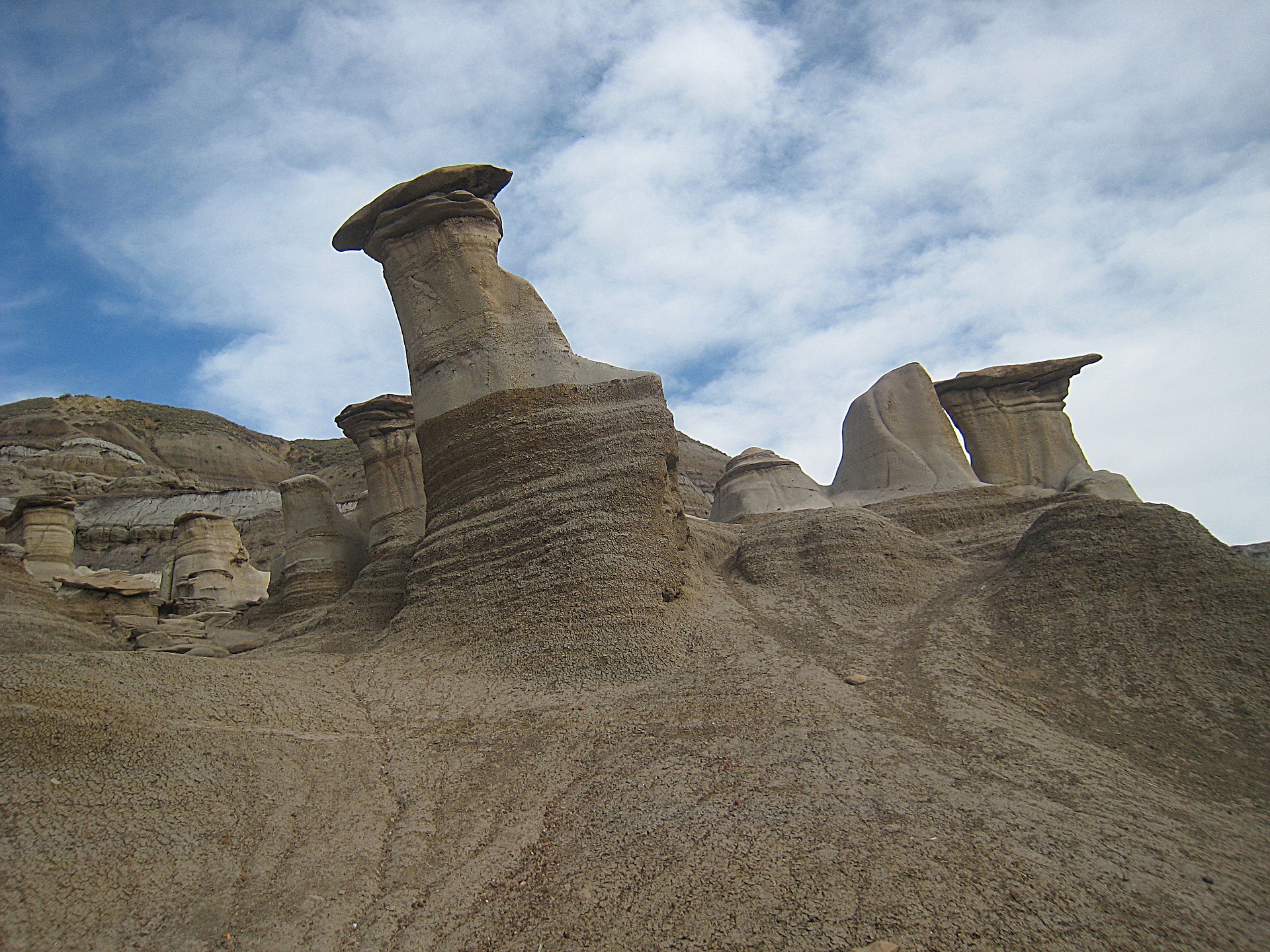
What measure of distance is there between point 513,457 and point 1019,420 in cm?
1333

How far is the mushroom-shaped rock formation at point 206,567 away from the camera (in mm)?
16297

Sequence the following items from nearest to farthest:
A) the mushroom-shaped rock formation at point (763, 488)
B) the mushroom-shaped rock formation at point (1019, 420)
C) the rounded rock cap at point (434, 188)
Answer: the rounded rock cap at point (434, 188)
the mushroom-shaped rock formation at point (763, 488)
the mushroom-shaped rock formation at point (1019, 420)

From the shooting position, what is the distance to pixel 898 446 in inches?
551

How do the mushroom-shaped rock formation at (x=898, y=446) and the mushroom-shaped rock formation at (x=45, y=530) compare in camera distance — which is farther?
the mushroom-shaped rock formation at (x=45, y=530)

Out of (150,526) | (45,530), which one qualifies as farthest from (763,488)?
(150,526)

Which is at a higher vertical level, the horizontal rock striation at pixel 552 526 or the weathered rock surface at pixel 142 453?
the weathered rock surface at pixel 142 453

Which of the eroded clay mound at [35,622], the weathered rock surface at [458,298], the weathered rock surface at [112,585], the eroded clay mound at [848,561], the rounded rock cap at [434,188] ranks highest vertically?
the rounded rock cap at [434,188]

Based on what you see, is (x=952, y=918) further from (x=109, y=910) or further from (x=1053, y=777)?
(x=109, y=910)

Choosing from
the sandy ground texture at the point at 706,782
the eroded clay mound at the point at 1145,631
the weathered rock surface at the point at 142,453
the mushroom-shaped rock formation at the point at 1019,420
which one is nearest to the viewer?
the sandy ground texture at the point at 706,782

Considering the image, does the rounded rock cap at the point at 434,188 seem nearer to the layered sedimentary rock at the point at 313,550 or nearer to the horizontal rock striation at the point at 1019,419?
the layered sedimentary rock at the point at 313,550

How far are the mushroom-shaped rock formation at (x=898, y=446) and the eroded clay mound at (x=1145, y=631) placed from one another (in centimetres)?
623

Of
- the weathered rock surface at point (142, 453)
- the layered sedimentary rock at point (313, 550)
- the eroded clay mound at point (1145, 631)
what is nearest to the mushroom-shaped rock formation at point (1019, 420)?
the eroded clay mound at point (1145, 631)

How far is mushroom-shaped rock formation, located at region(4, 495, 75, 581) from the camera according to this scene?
15.0 meters

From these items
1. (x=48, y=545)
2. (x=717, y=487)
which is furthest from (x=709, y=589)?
(x=48, y=545)
